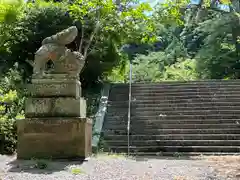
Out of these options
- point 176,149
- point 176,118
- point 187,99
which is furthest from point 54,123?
point 187,99

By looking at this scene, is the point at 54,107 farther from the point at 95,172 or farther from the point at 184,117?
the point at 184,117

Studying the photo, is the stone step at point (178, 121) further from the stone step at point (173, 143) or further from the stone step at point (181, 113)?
the stone step at point (173, 143)

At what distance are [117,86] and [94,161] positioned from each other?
828 centimetres

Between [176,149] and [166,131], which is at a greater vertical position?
[166,131]

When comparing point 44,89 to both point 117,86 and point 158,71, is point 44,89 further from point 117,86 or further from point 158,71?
point 158,71

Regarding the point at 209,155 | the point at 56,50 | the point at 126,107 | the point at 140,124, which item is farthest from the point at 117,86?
the point at 56,50

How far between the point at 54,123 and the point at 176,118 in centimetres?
559

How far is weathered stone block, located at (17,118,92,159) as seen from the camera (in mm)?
6527

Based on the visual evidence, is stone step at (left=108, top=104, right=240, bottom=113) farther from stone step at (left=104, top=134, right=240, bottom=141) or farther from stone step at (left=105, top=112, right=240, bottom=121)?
stone step at (left=104, top=134, right=240, bottom=141)

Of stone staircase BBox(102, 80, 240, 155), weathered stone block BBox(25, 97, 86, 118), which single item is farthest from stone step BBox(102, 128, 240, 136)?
weathered stone block BBox(25, 97, 86, 118)

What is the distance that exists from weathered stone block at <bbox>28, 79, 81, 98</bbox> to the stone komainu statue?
6.3 inches

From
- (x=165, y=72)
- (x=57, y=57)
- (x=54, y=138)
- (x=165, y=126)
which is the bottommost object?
(x=165, y=126)

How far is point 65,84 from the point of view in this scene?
6.80m

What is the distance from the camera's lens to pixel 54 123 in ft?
21.5
